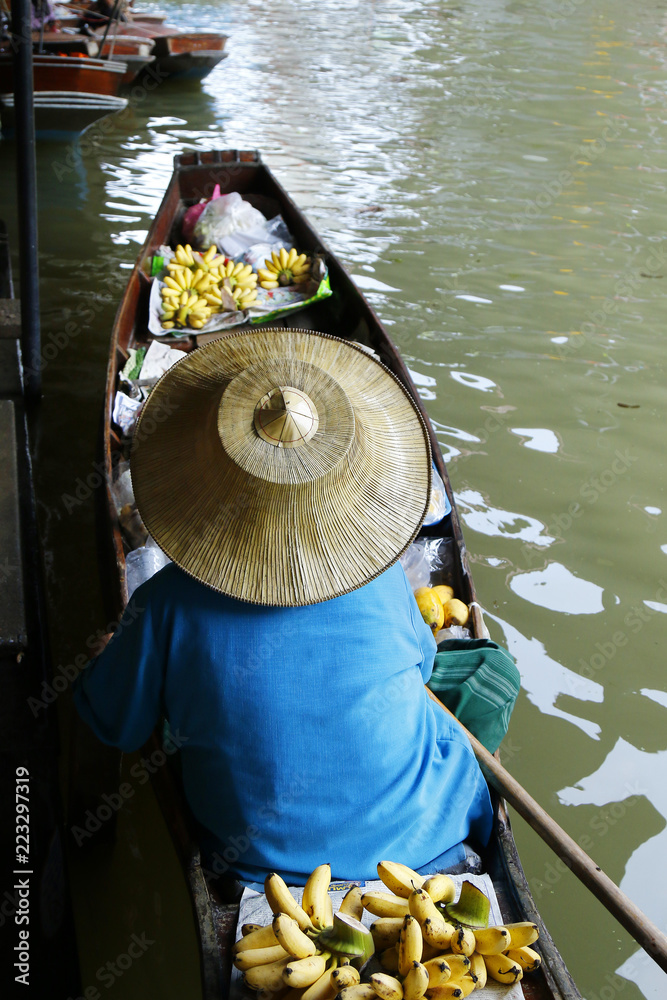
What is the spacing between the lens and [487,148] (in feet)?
26.7

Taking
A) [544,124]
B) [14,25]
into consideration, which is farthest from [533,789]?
[544,124]

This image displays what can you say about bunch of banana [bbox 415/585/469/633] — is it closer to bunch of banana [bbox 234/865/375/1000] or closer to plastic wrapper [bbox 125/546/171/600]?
plastic wrapper [bbox 125/546/171/600]

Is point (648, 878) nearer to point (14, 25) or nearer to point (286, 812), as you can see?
point (286, 812)

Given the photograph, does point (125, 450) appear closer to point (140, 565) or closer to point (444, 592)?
point (140, 565)

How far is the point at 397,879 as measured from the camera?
1.37 meters

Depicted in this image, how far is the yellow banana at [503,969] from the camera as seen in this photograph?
50.8 inches

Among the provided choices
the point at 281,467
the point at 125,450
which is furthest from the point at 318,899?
the point at 125,450

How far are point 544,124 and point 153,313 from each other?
6.62 meters

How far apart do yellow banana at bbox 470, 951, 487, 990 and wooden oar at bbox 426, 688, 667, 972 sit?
321 mm

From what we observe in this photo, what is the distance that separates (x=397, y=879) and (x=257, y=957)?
0.27 m

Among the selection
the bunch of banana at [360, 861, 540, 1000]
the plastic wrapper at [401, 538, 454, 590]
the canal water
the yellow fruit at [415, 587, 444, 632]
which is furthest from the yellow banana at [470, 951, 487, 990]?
the plastic wrapper at [401, 538, 454, 590]

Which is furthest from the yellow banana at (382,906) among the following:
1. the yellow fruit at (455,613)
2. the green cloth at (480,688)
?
the yellow fruit at (455,613)

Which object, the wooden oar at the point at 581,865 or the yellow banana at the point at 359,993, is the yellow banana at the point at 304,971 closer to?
the yellow banana at the point at 359,993

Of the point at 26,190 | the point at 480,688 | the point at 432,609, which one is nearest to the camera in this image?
the point at 480,688
